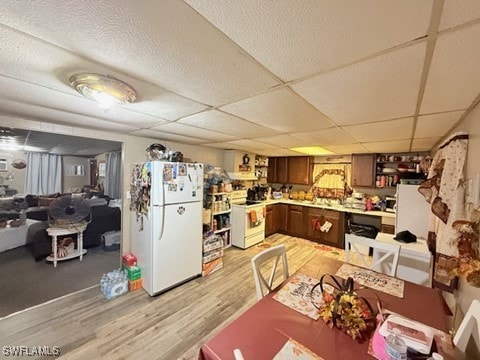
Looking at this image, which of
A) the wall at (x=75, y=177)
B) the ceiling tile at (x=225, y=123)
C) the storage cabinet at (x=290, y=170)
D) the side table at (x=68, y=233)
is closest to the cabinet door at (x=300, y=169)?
the storage cabinet at (x=290, y=170)

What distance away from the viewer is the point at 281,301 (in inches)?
49.8

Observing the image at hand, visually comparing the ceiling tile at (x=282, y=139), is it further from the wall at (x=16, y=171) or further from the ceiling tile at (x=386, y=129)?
the wall at (x=16, y=171)

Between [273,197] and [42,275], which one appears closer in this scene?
[42,275]

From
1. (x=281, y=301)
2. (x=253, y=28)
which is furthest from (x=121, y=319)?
(x=253, y=28)

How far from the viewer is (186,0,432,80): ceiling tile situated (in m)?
0.60

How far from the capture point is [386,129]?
2055 mm

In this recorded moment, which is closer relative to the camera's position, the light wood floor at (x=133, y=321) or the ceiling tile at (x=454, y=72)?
the ceiling tile at (x=454, y=72)

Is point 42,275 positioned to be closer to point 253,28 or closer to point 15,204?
point 15,204

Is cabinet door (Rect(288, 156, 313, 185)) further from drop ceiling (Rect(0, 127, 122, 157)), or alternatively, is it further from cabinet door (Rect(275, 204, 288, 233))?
drop ceiling (Rect(0, 127, 122, 157))

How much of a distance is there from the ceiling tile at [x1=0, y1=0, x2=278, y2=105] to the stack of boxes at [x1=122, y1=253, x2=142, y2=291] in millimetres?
2420

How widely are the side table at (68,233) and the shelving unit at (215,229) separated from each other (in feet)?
7.07

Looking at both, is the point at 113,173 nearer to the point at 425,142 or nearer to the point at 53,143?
the point at 53,143

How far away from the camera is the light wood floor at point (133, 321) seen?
1.73 metres

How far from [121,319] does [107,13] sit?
2.55m
